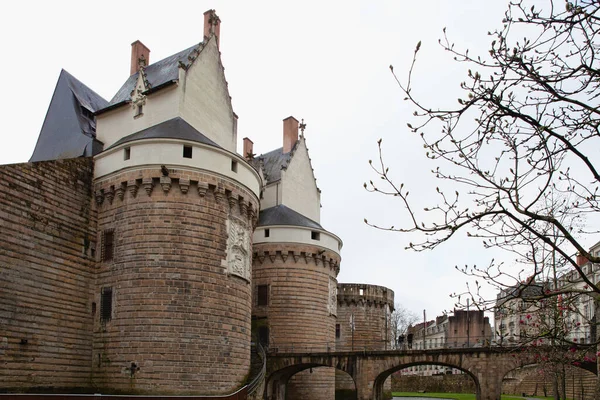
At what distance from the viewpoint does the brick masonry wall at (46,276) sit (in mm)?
22844

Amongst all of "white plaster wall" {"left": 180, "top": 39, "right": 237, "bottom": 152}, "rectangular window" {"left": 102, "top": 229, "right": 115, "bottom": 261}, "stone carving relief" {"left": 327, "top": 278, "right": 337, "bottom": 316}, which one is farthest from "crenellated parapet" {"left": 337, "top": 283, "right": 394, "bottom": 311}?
"rectangular window" {"left": 102, "top": 229, "right": 115, "bottom": 261}

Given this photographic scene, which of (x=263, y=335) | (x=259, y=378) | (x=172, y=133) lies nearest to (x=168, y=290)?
(x=172, y=133)

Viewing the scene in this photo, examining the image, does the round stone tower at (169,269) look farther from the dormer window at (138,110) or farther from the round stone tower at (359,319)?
the round stone tower at (359,319)

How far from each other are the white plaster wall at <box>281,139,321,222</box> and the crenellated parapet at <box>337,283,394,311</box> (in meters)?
7.22

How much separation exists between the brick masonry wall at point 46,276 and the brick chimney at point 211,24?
992 centimetres

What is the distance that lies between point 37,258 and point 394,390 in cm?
5191

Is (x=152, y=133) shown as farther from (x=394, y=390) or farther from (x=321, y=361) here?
(x=394, y=390)

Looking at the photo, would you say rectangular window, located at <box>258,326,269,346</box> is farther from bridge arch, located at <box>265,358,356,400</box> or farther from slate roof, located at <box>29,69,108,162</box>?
slate roof, located at <box>29,69,108,162</box>

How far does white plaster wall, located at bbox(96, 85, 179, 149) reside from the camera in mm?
29562

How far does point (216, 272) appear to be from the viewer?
2664 centimetres

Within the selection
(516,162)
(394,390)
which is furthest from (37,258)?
(394,390)

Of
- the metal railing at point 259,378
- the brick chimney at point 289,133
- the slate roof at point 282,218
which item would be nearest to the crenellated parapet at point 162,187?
the metal railing at point 259,378

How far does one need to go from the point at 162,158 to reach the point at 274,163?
16661 millimetres

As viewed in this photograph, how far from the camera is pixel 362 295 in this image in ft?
161
